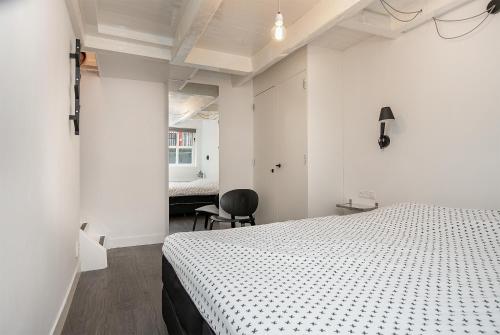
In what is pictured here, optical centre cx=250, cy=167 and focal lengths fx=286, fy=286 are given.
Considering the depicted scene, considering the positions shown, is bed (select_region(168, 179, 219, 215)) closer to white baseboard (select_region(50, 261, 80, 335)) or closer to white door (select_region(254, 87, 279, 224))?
white door (select_region(254, 87, 279, 224))

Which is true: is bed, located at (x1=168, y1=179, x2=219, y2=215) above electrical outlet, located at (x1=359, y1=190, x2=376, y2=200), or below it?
below

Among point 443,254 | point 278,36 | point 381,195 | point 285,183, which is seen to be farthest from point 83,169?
point 443,254

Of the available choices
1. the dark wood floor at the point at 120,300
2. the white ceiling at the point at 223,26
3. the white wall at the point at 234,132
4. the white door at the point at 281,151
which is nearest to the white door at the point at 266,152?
the white door at the point at 281,151

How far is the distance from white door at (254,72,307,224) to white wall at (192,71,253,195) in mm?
134

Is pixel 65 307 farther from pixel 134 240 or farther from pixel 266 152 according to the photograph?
pixel 266 152

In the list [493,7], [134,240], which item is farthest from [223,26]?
[134,240]

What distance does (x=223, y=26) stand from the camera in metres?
2.78

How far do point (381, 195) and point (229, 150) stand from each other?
2183 mm

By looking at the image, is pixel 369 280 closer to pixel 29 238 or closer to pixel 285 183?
pixel 29 238

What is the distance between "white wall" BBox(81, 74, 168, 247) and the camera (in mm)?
3709

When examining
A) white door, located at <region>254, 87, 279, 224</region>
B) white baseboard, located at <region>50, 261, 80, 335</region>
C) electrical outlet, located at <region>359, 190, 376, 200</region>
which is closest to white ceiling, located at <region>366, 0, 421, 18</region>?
white door, located at <region>254, 87, 279, 224</region>

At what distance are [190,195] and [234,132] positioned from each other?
1630 millimetres

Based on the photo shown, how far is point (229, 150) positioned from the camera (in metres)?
4.19

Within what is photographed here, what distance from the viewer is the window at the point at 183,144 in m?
5.46
